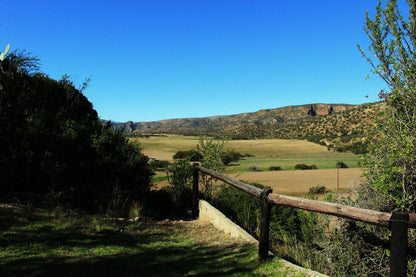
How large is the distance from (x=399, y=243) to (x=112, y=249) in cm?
413

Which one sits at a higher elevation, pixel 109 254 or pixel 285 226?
pixel 109 254

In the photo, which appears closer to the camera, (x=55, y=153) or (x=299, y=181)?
(x=55, y=153)

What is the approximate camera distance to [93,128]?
1100 cm

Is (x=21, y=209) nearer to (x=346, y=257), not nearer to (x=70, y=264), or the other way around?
(x=70, y=264)

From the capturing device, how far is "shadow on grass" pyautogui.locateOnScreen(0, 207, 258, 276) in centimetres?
402

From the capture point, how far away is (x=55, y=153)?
852 centimetres

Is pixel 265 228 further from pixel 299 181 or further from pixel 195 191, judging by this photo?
pixel 299 181

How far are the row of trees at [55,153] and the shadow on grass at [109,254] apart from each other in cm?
227

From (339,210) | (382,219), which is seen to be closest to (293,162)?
(339,210)

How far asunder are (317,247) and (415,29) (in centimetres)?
449

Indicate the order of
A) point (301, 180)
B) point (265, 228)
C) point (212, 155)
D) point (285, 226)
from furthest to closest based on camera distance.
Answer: point (301, 180)
point (212, 155)
point (285, 226)
point (265, 228)

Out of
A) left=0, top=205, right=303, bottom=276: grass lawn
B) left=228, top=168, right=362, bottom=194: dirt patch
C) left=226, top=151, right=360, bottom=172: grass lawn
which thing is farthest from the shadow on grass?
left=226, top=151, right=360, bottom=172: grass lawn

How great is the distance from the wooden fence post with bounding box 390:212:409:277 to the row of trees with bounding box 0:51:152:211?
6479mm

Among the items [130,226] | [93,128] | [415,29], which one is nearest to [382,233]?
[415,29]
